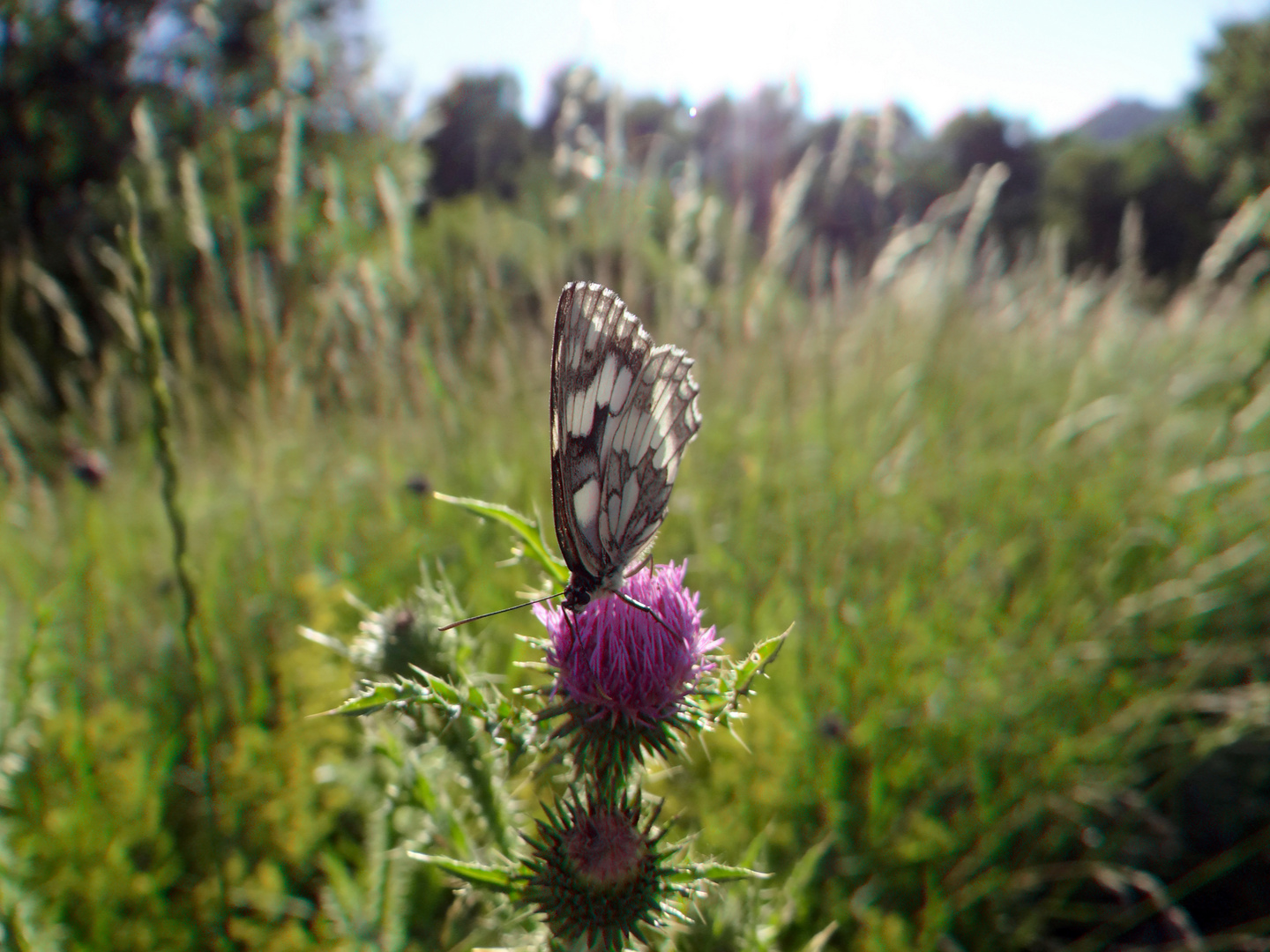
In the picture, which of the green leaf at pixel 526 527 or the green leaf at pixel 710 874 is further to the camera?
the green leaf at pixel 526 527

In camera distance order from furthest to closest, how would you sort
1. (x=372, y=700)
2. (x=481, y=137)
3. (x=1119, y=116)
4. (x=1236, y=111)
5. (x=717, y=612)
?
(x=1119, y=116) → (x=1236, y=111) → (x=481, y=137) → (x=717, y=612) → (x=372, y=700)

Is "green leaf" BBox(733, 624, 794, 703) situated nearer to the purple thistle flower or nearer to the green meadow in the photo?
the purple thistle flower

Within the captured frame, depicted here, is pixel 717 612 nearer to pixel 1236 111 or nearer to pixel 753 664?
pixel 753 664

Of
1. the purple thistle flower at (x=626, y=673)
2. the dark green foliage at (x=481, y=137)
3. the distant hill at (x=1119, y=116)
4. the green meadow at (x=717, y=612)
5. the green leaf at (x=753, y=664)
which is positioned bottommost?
the green meadow at (x=717, y=612)

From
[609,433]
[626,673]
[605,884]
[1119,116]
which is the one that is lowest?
[605,884]

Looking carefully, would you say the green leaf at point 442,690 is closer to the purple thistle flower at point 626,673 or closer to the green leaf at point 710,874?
the purple thistle flower at point 626,673

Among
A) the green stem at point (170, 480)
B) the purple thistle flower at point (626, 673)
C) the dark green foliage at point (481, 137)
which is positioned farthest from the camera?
the dark green foliage at point (481, 137)

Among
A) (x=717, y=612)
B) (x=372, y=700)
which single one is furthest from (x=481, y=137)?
(x=372, y=700)

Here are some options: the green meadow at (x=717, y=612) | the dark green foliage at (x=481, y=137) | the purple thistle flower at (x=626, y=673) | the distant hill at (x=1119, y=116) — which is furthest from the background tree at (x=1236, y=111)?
the distant hill at (x=1119, y=116)
